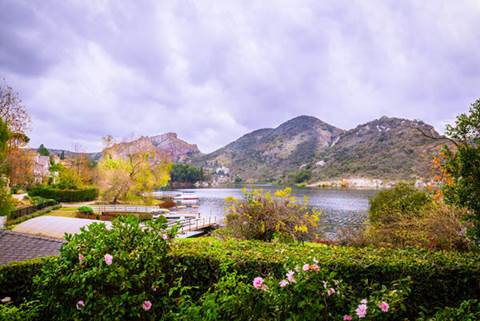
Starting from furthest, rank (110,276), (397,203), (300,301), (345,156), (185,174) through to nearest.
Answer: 1. (185,174)
2. (345,156)
3. (397,203)
4. (110,276)
5. (300,301)

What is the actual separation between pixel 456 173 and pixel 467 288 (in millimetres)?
1702

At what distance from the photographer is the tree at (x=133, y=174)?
32.2 metres

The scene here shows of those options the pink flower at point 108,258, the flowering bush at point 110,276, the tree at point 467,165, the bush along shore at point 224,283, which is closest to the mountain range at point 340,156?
the tree at point 467,165

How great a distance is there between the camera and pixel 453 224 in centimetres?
885

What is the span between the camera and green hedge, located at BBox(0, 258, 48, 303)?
194 inches

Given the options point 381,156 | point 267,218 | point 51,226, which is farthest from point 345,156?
point 51,226

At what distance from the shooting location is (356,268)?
171 inches

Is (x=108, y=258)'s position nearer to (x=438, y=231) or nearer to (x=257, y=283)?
(x=257, y=283)

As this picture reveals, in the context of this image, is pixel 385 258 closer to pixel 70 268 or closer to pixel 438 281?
pixel 438 281

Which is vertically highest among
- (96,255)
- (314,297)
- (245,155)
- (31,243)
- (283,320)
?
(245,155)

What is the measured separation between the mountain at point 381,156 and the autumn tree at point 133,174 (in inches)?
2019

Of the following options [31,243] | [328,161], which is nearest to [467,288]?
[31,243]

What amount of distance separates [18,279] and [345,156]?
11535 cm

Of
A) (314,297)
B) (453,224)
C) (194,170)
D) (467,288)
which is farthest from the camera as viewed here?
(194,170)
